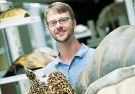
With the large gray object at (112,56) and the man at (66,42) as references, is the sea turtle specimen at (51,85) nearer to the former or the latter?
the large gray object at (112,56)

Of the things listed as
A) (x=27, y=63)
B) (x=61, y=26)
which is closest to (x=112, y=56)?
(x=61, y=26)

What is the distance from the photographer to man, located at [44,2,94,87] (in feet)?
6.87

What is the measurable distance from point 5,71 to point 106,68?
6.22ft

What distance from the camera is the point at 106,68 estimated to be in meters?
1.42

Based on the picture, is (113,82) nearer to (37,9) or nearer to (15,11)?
(15,11)

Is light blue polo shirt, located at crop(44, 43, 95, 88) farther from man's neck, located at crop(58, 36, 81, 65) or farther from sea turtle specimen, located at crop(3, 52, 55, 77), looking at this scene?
sea turtle specimen, located at crop(3, 52, 55, 77)

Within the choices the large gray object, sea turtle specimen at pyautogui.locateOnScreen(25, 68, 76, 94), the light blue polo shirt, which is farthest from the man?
sea turtle specimen at pyautogui.locateOnScreen(25, 68, 76, 94)

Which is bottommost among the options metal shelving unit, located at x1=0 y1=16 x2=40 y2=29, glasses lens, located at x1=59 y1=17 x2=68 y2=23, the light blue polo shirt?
the light blue polo shirt

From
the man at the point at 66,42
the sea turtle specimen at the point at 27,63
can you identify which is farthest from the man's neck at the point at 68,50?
the sea turtle specimen at the point at 27,63

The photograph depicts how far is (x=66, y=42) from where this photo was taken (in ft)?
7.28

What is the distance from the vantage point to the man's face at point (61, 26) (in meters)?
2.09

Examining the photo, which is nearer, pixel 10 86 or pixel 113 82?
pixel 113 82

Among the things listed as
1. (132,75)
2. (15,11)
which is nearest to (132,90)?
(132,75)

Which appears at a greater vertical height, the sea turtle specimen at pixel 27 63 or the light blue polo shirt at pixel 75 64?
the light blue polo shirt at pixel 75 64
